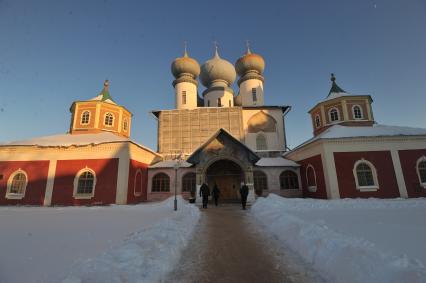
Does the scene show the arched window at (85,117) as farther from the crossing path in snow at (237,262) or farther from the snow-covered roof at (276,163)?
the crossing path in snow at (237,262)

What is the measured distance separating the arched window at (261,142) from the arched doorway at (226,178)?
727 cm

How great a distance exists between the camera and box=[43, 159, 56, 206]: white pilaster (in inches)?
690

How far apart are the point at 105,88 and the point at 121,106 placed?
3.45 meters

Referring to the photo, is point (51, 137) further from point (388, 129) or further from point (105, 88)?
point (388, 129)

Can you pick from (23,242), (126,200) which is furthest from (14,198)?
(23,242)

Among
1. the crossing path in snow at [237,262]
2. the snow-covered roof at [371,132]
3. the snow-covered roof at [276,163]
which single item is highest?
the snow-covered roof at [371,132]

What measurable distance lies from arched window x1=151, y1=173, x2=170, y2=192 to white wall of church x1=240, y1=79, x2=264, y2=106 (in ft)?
56.3

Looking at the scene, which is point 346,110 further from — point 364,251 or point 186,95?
point 364,251

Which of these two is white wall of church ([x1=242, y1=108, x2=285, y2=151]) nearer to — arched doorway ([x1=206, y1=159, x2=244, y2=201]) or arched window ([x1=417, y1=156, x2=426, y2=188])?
arched doorway ([x1=206, y1=159, x2=244, y2=201])

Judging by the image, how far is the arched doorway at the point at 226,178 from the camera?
2173 cm

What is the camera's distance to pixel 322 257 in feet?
13.9

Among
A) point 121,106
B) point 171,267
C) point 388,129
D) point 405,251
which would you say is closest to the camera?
point 405,251

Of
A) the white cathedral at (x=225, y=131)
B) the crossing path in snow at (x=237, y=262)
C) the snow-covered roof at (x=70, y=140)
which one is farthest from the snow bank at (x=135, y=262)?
the snow-covered roof at (x=70, y=140)

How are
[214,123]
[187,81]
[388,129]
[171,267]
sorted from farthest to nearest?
[187,81] → [214,123] → [388,129] → [171,267]
